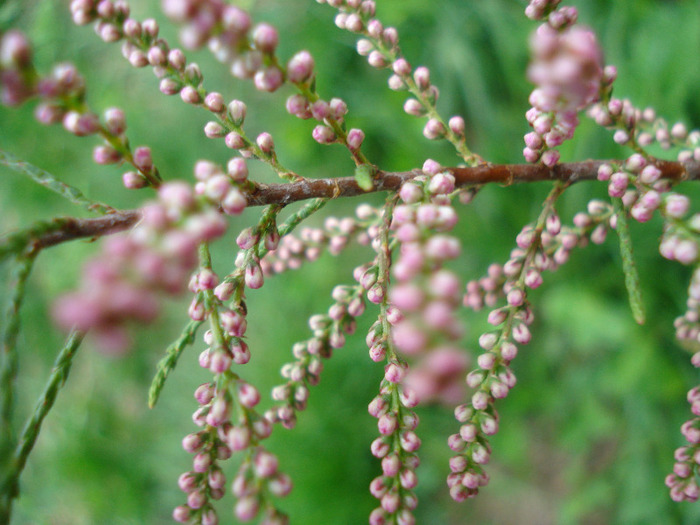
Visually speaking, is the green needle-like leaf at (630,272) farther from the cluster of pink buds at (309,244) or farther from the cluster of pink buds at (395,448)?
the cluster of pink buds at (309,244)

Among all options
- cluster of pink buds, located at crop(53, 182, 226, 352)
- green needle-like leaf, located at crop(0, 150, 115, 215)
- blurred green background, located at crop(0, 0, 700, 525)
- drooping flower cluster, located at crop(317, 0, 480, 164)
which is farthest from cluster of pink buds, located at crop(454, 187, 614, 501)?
blurred green background, located at crop(0, 0, 700, 525)

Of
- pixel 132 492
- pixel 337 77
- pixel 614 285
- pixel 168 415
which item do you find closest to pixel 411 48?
pixel 337 77

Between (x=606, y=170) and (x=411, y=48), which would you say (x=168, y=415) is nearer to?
(x=411, y=48)

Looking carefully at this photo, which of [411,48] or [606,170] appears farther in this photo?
[411,48]

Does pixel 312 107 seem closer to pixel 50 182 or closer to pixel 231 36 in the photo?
pixel 231 36

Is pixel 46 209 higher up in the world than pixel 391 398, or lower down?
higher up

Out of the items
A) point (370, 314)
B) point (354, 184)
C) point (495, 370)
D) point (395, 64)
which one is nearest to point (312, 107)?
point (354, 184)
